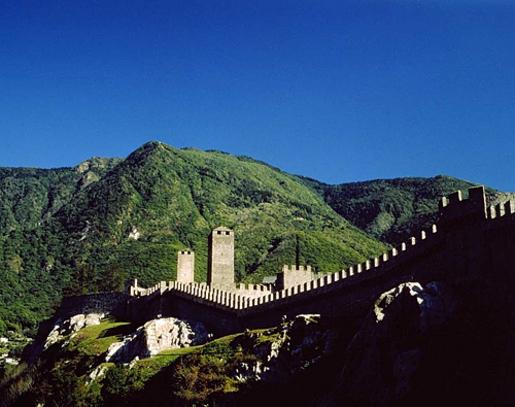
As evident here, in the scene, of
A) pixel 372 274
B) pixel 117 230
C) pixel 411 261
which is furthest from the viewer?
pixel 117 230

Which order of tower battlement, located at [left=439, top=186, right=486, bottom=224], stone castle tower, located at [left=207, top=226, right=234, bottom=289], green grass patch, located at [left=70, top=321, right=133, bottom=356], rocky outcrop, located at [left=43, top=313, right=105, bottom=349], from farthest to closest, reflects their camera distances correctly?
rocky outcrop, located at [left=43, top=313, right=105, bottom=349]
stone castle tower, located at [left=207, top=226, right=234, bottom=289]
green grass patch, located at [left=70, top=321, right=133, bottom=356]
tower battlement, located at [left=439, top=186, right=486, bottom=224]

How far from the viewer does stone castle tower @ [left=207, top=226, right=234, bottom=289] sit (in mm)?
57000

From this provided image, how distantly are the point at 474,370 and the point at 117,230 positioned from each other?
114 metres

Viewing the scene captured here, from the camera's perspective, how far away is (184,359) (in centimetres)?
4112

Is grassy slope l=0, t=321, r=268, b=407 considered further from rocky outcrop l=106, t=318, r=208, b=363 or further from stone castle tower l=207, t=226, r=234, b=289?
stone castle tower l=207, t=226, r=234, b=289

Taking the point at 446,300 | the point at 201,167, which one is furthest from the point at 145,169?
the point at 446,300

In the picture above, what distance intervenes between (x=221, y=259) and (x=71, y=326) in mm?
16064

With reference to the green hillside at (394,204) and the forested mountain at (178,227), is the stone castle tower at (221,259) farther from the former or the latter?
the green hillside at (394,204)

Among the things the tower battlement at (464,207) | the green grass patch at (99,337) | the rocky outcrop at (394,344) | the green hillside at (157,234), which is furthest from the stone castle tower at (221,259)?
the green hillside at (157,234)

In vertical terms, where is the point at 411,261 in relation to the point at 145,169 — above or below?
below

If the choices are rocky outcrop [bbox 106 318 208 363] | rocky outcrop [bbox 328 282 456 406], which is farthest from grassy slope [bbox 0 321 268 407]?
rocky outcrop [bbox 328 282 456 406]

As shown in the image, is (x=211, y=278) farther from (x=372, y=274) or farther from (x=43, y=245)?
(x=43, y=245)

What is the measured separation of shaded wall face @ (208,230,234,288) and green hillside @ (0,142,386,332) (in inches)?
1220

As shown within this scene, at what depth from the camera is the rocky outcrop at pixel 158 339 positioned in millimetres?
47156
